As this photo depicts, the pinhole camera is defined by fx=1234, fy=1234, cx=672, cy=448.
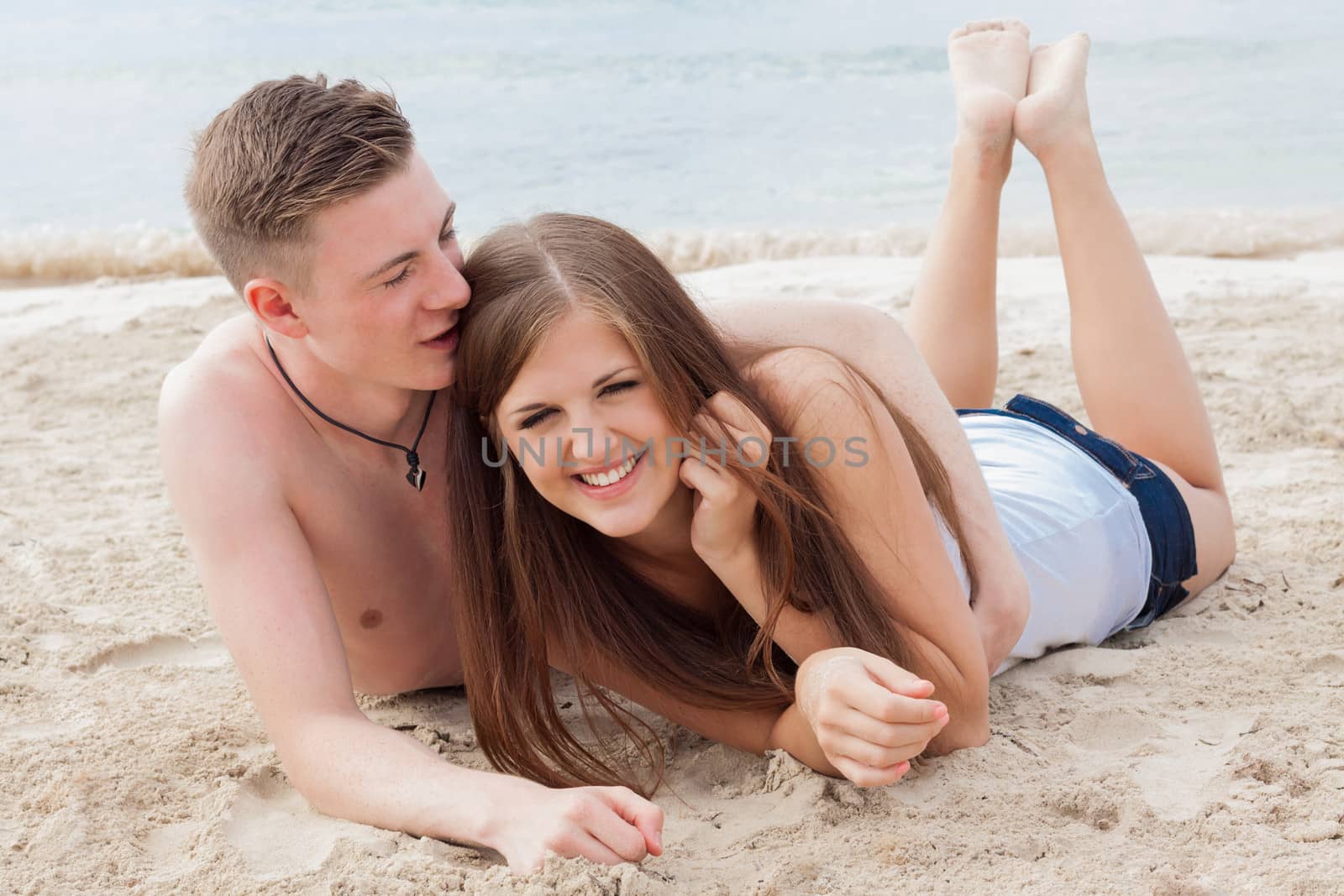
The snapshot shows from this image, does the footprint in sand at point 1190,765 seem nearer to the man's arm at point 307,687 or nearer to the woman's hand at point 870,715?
the woman's hand at point 870,715

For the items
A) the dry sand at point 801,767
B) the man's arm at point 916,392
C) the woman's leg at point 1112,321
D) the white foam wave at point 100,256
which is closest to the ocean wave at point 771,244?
the white foam wave at point 100,256

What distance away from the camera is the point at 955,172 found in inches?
142

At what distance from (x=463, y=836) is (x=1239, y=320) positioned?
4032mm

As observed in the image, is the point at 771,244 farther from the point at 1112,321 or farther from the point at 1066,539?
the point at 1066,539

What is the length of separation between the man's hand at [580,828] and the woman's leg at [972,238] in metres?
2.08

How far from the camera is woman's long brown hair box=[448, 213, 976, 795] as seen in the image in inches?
89.0

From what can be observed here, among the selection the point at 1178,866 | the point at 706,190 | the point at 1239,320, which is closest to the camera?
the point at 1178,866

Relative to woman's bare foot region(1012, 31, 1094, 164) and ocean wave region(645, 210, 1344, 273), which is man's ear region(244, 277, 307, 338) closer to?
woman's bare foot region(1012, 31, 1094, 164)

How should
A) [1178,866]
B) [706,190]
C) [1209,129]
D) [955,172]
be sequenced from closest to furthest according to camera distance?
[1178,866] < [955,172] < [706,190] < [1209,129]

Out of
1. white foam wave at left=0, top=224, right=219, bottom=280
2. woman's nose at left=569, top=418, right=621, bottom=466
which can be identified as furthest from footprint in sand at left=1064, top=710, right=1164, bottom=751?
white foam wave at left=0, top=224, right=219, bottom=280

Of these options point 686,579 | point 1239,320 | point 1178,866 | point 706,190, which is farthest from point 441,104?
point 1178,866

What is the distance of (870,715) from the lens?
2002mm

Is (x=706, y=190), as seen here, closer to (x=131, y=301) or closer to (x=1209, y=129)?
(x=1209, y=129)

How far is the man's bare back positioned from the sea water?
508 centimetres
